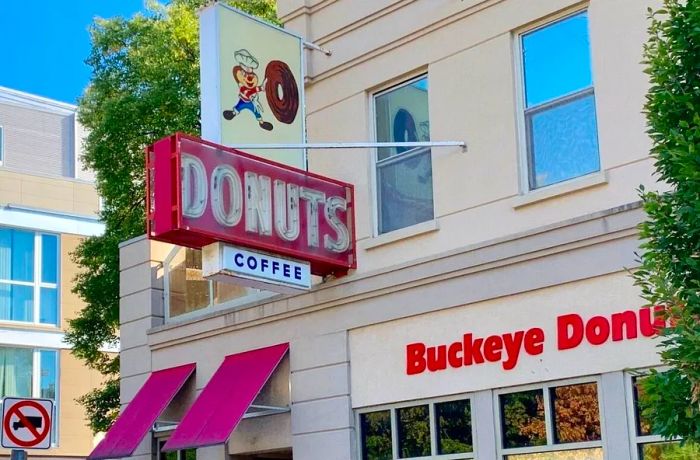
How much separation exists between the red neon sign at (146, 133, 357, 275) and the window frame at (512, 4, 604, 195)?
8.49ft

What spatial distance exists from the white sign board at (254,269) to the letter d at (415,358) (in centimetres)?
143

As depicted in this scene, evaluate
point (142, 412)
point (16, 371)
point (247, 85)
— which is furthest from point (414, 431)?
point (16, 371)

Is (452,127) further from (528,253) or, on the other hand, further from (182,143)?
(182,143)

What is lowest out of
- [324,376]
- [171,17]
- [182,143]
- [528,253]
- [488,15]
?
[324,376]

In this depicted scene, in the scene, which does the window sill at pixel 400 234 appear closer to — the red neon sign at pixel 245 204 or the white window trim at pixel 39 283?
the red neon sign at pixel 245 204

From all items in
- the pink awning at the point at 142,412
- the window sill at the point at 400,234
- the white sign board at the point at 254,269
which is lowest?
the pink awning at the point at 142,412

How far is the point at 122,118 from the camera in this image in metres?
24.5

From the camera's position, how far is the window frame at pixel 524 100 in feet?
44.2

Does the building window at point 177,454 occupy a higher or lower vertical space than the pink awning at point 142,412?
lower

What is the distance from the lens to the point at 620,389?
40.4 feet

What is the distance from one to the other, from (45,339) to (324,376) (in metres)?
24.8

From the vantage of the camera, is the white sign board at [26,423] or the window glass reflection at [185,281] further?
the window glass reflection at [185,281]

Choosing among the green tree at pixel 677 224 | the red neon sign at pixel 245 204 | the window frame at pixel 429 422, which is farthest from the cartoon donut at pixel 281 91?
the green tree at pixel 677 224

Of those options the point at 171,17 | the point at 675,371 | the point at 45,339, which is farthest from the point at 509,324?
the point at 45,339
